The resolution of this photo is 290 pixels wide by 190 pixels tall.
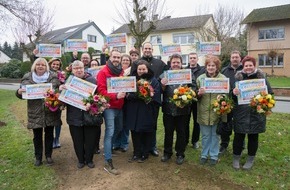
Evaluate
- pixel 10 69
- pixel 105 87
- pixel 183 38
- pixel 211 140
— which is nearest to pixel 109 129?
pixel 105 87

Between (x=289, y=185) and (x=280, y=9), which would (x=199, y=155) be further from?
(x=280, y=9)

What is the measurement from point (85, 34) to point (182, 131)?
1814 inches

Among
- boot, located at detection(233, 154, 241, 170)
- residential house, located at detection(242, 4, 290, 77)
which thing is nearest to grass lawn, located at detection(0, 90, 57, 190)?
boot, located at detection(233, 154, 241, 170)

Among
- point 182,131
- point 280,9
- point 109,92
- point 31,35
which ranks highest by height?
point 280,9

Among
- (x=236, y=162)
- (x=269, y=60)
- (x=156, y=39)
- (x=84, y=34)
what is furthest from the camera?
(x=84, y=34)

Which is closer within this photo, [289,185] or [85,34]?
[289,185]

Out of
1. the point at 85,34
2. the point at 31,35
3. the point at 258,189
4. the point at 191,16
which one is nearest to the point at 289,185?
the point at 258,189

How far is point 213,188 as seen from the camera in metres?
4.72

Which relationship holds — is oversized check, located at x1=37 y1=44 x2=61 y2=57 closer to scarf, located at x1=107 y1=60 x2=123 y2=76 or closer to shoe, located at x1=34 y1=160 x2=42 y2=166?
scarf, located at x1=107 y1=60 x2=123 y2=76

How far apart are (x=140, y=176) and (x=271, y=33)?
107ft

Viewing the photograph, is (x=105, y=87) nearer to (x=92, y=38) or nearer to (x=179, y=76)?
(x=179, y=76)

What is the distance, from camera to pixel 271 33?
1298 inches

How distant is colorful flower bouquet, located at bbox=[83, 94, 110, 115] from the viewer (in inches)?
194

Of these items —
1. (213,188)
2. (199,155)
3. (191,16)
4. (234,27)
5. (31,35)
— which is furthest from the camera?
(191,16)
